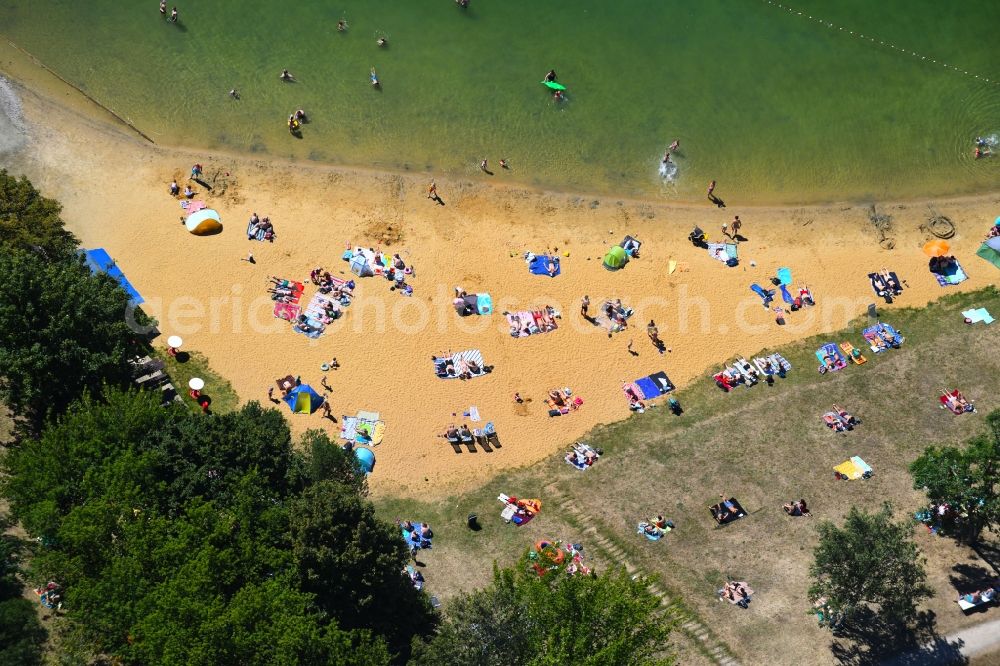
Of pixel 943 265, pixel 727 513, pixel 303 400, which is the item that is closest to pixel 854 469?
pixel 727 513

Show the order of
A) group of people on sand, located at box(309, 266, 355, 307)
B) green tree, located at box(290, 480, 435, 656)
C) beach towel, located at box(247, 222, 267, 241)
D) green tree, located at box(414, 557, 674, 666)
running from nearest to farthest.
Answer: green tree, located at box(414, 557, 674, 666), green tree, located at box(290, 480, 435, 656), group of people on sand, located at box(309, 266, 355, 307), beach towel, located at box(247, 222, 267, 241)

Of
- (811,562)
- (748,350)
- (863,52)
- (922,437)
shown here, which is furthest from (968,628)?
(863,52)

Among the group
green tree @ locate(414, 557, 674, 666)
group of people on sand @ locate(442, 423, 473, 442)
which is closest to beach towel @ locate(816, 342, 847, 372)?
group of people on sand @ locate(442, 423, 473, 442)

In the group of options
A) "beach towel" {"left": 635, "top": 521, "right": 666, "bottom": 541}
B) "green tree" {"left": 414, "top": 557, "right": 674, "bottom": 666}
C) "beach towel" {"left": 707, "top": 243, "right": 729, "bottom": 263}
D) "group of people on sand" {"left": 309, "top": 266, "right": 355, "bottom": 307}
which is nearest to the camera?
"green tree" {"left": 414, "top": 557, "right": 674, "bottom": 666}

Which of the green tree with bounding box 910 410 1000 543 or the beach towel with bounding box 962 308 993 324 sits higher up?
the beach towel with bounding box 962 308 993 324

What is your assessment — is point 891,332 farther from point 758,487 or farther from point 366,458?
point 366,458

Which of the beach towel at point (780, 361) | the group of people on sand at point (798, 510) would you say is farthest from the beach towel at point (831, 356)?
the group of people on sand at point (798, 510)

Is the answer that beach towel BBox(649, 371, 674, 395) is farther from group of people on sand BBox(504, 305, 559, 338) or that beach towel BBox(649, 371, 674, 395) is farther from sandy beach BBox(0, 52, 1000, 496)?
group of people on sand BBox(504, 305, 559, 338)
